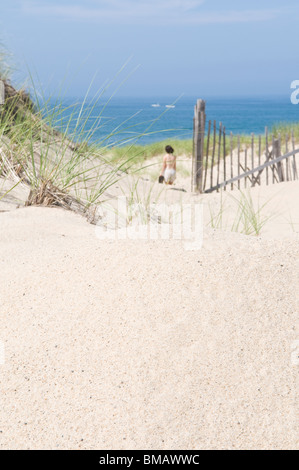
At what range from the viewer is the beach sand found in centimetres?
184

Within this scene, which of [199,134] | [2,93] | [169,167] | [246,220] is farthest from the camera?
[169,167]

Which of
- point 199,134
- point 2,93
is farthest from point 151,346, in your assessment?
point 199,134

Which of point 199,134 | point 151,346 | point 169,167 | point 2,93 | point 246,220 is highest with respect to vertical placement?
point 2,93

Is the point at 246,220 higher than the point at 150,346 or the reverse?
higher

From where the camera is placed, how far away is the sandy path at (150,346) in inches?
72.3

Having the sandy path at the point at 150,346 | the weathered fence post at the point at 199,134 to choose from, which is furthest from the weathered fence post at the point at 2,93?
the sandy path at the point at 150,346

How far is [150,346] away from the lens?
6.93ft

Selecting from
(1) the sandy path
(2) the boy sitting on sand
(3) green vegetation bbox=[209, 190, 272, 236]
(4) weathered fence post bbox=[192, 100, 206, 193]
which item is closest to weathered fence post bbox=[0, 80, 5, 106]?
(3) green vegetation bbox=[209, 190, 272, 236]

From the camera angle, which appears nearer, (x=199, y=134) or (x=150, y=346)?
(x=150, y=346)

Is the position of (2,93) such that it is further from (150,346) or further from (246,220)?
(150,346)

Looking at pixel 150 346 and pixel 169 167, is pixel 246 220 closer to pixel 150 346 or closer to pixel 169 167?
pixel 150 346

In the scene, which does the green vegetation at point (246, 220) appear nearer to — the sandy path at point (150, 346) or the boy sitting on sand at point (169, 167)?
the sandy path at point (150, 346)

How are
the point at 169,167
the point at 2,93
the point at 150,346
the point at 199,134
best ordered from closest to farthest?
the point at 150,346 < the point at 2,93 < the point at 199,134 < the point at 169,167
